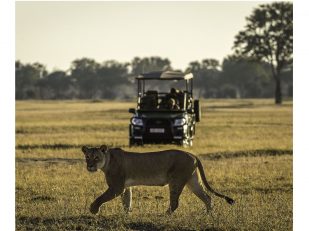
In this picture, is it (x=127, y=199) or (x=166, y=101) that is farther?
(x=166, y=101)

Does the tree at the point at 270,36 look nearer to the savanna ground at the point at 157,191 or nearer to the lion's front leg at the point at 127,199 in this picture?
the savanna ground at the point at 157,191

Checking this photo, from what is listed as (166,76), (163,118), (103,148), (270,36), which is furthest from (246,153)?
(270,36)

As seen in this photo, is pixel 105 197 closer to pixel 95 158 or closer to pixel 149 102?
pixel 95 158

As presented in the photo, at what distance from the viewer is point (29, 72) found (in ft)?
314

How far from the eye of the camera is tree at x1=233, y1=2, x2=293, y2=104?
72.1 meters

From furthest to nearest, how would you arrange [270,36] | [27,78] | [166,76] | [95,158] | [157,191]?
1. [27,78]
2. [270,36]
3. [166,76]
4. [157,191]
5. [95,158]

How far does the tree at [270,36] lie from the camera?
7206 cm

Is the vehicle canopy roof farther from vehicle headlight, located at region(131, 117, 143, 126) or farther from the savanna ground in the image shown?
the savanna ground

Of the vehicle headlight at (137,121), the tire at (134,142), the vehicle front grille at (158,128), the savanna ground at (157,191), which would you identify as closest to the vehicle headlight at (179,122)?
the vehicle front grille at (158,128)

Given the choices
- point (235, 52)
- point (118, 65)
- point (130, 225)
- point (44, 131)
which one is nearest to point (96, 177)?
point (130, 225)

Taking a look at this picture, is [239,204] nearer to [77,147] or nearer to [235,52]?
[77,147]

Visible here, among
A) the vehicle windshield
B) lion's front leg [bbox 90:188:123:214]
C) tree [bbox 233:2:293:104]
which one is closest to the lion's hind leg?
lion's front leg [bbox 90:188:123:214]

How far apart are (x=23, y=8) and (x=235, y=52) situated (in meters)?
60.1

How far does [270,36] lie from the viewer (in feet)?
241
